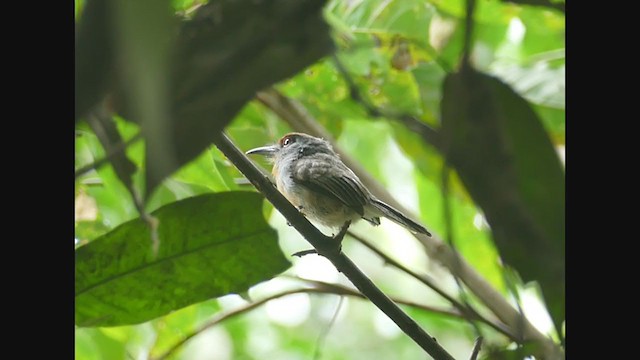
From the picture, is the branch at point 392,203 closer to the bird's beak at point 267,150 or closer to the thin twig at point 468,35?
the bird's beak at point 267,150

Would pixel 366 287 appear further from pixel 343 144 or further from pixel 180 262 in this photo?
pixel 343 144

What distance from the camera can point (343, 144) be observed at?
1977 mm

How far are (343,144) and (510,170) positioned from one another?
1485 mm

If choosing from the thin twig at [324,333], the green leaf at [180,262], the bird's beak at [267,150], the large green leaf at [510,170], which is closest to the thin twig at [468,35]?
the large green leaf at [510,170]

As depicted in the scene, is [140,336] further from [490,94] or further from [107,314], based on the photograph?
[490,94]

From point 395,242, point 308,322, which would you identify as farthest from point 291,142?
point 308,322

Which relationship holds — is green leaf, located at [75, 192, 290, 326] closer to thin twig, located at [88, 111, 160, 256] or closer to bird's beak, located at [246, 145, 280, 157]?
thin twig, located at [88, 111, 160, 256]

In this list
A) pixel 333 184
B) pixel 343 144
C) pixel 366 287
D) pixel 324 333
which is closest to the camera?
pixel 366 287

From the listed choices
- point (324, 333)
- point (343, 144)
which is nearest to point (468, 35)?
point (324, 333)

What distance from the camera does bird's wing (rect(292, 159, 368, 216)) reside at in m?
1.20

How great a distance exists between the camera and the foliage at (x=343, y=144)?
1.45ft

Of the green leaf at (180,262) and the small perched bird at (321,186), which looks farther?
the small perched bird at (321,186)

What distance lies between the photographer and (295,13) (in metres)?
0.44
